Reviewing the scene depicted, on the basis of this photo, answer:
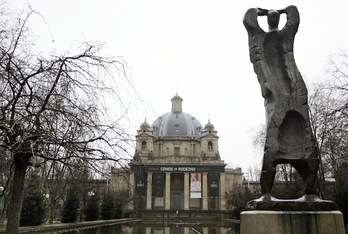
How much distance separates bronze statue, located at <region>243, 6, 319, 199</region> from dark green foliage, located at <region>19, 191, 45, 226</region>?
1957 centimetres

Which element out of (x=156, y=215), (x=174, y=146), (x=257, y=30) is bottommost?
(x=156, y=215)

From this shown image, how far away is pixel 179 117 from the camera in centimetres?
8319

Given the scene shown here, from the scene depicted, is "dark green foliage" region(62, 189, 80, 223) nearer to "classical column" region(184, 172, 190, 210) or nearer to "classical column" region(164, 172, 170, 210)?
"classical column" region(184, 172, 190, 210)

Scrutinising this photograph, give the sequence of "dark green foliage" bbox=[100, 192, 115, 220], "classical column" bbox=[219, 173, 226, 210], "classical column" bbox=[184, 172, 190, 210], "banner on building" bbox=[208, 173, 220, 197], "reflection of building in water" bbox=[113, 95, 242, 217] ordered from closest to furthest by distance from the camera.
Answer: "dark green foliage" bbox=[100, 192, 115, 220] → "banner on building" bbox=[208, 173, 220, 197] → "reflection of building in water" bbox=[113, 95, 242, 217] → "classical column" bbox=[219, 173, 226, 210] → "classical column" bbox=[184, 172, 190, 210]

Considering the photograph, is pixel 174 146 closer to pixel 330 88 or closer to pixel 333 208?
pixel 330 88

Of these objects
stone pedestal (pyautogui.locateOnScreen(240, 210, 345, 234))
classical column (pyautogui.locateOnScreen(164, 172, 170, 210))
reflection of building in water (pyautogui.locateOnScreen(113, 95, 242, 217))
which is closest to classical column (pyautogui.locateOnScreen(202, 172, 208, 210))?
reflection of building in water (pyautogui.locateOnScreen(113, 95, 242, 217))

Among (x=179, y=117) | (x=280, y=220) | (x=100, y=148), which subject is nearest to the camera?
(x=280, y=220)

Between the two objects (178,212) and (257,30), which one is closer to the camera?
(257,30)

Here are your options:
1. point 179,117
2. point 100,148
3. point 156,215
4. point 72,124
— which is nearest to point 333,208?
point 100,148

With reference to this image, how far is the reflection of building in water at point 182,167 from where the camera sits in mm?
64500

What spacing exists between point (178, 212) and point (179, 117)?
87.9 feet

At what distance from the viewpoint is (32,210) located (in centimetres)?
2255

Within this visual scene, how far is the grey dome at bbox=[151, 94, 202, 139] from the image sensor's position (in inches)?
3152

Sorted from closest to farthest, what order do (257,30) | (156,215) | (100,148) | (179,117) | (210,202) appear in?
(257,30)
(100,148)
(156,215)
(210,202)
(179,117)
